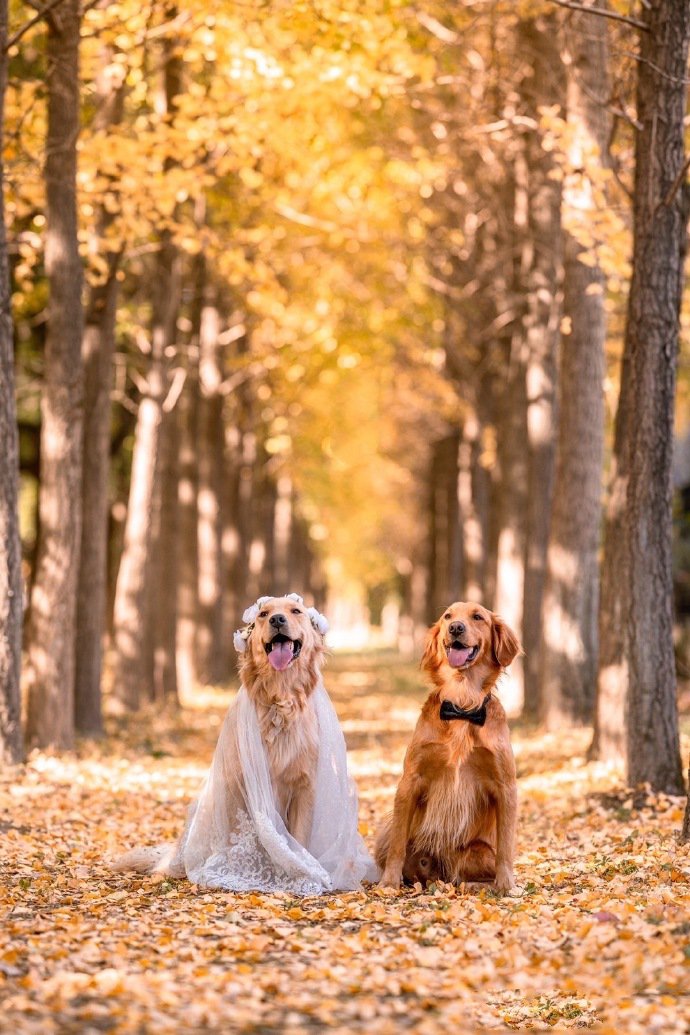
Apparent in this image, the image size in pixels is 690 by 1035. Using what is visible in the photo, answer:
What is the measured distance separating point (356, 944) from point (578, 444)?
32.4 feet

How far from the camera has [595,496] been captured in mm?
15898

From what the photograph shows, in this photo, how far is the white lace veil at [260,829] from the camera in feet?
26.1

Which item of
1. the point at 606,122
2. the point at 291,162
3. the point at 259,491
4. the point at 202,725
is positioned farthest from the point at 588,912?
the point at 259,491

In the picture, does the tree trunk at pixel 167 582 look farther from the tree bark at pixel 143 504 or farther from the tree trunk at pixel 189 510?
the tree bark at pixel 143 504

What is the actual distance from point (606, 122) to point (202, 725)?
32.2ft

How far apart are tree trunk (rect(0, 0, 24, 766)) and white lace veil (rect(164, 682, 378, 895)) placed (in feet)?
13.9

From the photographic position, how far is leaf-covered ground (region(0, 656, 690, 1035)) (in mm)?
5363

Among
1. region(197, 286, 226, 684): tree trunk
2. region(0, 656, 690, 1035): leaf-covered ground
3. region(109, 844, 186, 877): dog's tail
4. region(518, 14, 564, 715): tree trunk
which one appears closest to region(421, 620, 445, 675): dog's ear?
region(0, 656, 690, 1035): leaf-covered ground

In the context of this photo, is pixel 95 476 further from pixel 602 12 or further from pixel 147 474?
pixel 602 12

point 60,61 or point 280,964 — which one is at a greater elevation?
point 60,61

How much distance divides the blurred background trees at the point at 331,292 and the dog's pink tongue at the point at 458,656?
3305mm

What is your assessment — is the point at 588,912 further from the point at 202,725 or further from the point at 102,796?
the point at 202,725

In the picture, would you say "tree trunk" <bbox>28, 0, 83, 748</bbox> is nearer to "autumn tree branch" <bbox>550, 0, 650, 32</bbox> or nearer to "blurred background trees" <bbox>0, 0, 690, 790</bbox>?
"blurred background trees" <bbox>0, 0, 690, 790</bbox>

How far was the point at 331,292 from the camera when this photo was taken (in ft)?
77.6
